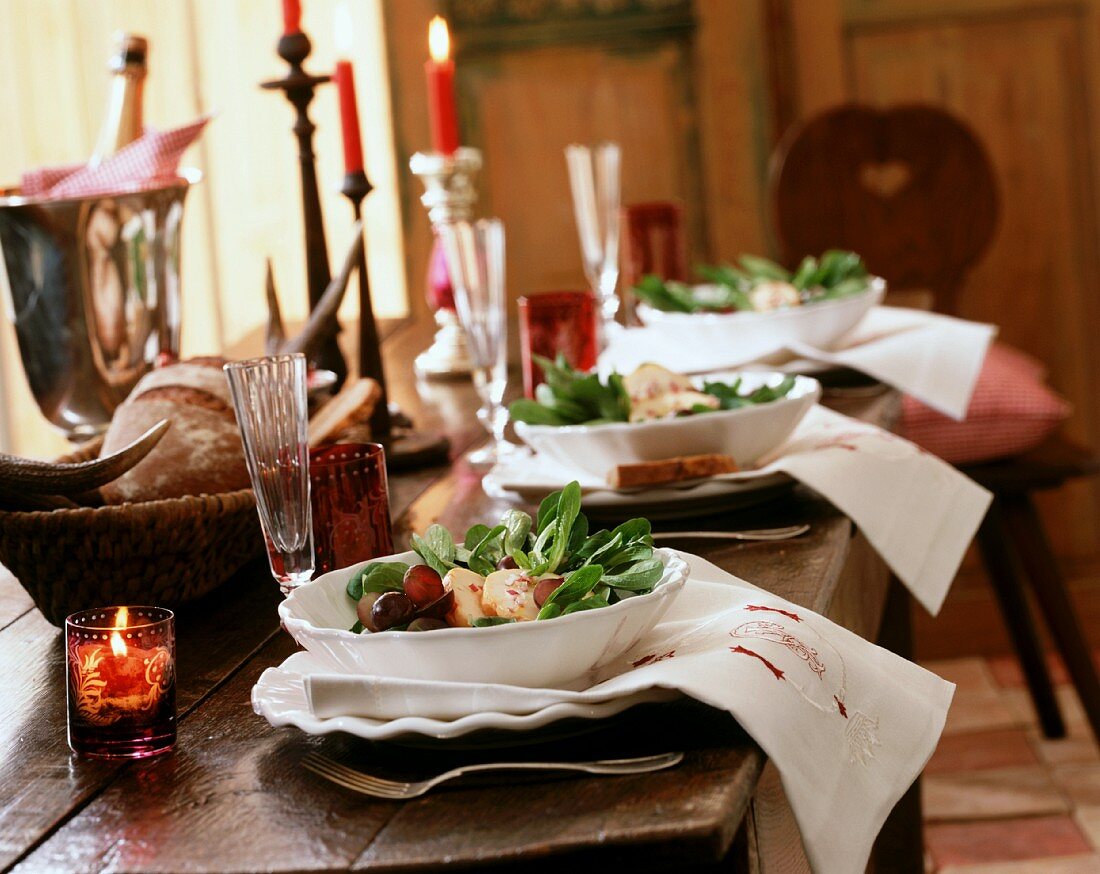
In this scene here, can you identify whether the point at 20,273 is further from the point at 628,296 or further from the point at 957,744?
the point at 957,744

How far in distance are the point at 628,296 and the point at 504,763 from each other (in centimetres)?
140

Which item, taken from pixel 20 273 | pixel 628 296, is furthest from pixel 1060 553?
pixel 20 273

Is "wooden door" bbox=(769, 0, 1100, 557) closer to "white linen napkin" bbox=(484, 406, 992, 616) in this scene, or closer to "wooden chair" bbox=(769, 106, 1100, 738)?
"wooden chair" bbox=(769, 106, 1100, 738)

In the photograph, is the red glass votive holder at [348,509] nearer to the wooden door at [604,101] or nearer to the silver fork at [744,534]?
the silver fork at [744,534]

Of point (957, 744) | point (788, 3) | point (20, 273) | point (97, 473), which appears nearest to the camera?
point (97, 473)

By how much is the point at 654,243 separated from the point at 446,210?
333 mm

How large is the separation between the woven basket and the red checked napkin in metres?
0.54

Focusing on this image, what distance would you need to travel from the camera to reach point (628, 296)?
2.03 metres

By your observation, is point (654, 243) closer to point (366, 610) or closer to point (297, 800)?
point (366, 610)

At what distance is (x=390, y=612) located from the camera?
75cm

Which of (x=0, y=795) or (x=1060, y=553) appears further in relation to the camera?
(x=1060, y=553)

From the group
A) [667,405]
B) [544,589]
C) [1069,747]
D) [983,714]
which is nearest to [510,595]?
[544,589]

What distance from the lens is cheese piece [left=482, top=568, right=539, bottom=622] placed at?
0.75 metres

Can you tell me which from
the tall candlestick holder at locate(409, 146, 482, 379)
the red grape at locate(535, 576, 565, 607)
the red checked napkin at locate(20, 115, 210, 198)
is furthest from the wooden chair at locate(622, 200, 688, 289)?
the red grape at locate(535, 576, 565, 607)
